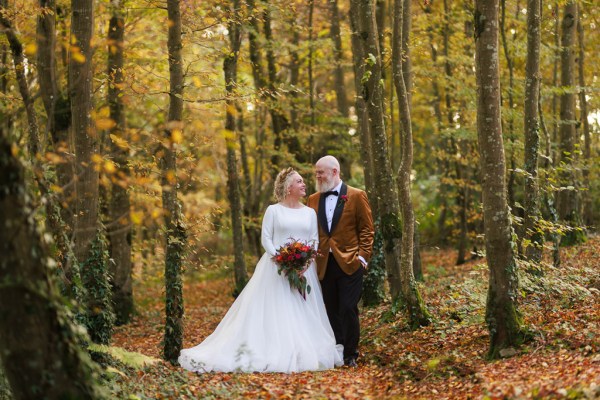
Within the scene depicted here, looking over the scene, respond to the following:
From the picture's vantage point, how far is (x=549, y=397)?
18.4 ft

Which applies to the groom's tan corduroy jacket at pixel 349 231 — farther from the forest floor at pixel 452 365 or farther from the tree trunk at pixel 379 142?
the tree trunk at pixel 379 142

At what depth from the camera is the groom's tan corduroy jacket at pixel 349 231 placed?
9398 mm

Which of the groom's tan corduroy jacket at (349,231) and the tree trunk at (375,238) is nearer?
the groom's tan corduroy jacket at (349,231)

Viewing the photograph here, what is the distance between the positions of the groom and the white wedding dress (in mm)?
154

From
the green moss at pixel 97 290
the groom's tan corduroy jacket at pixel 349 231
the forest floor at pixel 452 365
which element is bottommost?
the forest floor at pixel 452 365

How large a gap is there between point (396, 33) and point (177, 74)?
331cm

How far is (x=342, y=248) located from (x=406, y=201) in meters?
1.23

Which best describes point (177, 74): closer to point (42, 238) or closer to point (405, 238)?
point (405, 238)

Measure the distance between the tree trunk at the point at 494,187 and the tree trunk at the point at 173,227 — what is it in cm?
377

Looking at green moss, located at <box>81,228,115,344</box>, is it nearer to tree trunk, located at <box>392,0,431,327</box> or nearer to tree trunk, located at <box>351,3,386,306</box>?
tree trunk, located at <box>392,0,431,327</box>

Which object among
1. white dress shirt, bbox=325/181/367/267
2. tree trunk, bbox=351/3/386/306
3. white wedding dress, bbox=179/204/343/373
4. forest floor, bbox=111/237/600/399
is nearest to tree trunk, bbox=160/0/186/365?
white wedding dress, bbox=179/204/343/373

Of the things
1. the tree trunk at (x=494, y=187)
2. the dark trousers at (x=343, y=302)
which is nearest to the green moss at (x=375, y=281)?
the dark trousers at (x=343, y=302)

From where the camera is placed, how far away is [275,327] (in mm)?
9125

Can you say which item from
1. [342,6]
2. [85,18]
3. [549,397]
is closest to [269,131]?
[342,6]
